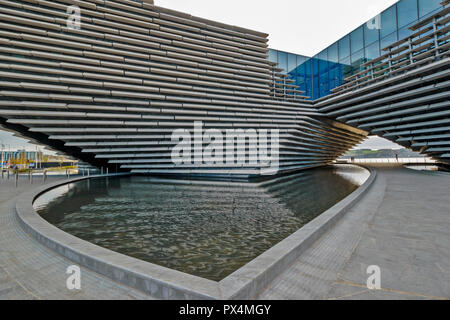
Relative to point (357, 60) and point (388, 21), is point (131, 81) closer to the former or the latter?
point (357, 60)

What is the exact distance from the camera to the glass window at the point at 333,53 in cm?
2317

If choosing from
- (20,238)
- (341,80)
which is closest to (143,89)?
(20,238)

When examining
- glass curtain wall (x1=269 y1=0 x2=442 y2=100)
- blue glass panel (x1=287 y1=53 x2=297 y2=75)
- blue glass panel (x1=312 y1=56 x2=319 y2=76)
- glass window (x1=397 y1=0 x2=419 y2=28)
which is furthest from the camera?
blue glass panel (x1=287 y1=53 x2=297 y2=75)

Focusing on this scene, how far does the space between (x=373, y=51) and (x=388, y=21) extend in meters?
2.19

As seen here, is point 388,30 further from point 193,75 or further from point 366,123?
point 193,75

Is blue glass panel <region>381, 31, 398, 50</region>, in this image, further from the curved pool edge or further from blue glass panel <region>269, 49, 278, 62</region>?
the curved pool edge

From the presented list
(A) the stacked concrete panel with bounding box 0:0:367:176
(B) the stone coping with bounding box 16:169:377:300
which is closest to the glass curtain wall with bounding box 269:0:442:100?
(A) the stacked concrete panel with bounding box 0:0:367:176

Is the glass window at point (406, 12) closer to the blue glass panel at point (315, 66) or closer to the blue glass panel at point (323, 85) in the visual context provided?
the blue glass panel at point (323, 85)

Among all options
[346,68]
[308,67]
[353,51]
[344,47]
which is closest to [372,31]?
[353,51]

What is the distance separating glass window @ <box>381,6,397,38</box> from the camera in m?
17.5

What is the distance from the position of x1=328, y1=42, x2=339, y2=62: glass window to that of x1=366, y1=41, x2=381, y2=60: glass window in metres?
3.42

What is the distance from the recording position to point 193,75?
15547mm

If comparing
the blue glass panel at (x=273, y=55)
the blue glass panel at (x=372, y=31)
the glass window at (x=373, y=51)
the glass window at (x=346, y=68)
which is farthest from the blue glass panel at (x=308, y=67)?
the glass window at (x=373, y=51)

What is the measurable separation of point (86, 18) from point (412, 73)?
60.9 ft
